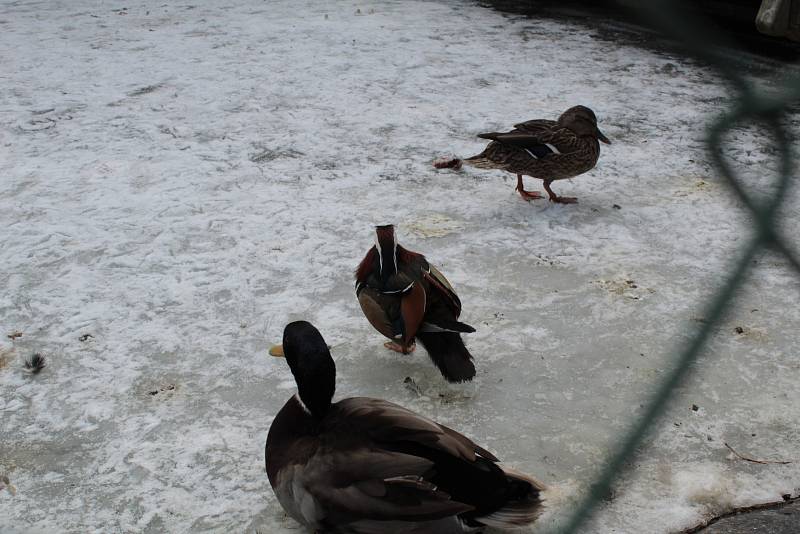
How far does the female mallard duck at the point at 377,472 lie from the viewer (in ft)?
6.88

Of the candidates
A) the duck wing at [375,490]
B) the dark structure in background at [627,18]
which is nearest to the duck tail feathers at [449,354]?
the duck wing at [375,490]

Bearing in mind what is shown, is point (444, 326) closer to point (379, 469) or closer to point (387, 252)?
point (387, 252)

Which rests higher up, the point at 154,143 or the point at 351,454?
the point at 351,454

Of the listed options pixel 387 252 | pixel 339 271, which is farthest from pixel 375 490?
pixel 339 271

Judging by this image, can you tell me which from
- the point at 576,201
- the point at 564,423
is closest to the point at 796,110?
the point at 576,201

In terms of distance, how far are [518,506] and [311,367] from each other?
68 cm

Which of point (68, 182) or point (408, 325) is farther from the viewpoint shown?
point (68, 182)

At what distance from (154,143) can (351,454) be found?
3539 mm

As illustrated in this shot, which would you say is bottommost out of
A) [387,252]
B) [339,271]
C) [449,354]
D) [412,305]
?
[339,271]

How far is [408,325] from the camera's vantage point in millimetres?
2938

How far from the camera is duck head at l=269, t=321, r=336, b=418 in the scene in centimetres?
235

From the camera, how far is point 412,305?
9.65 ft

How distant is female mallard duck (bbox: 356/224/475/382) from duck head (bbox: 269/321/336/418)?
0.60 meters

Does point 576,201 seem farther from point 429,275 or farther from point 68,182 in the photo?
point 68,182
